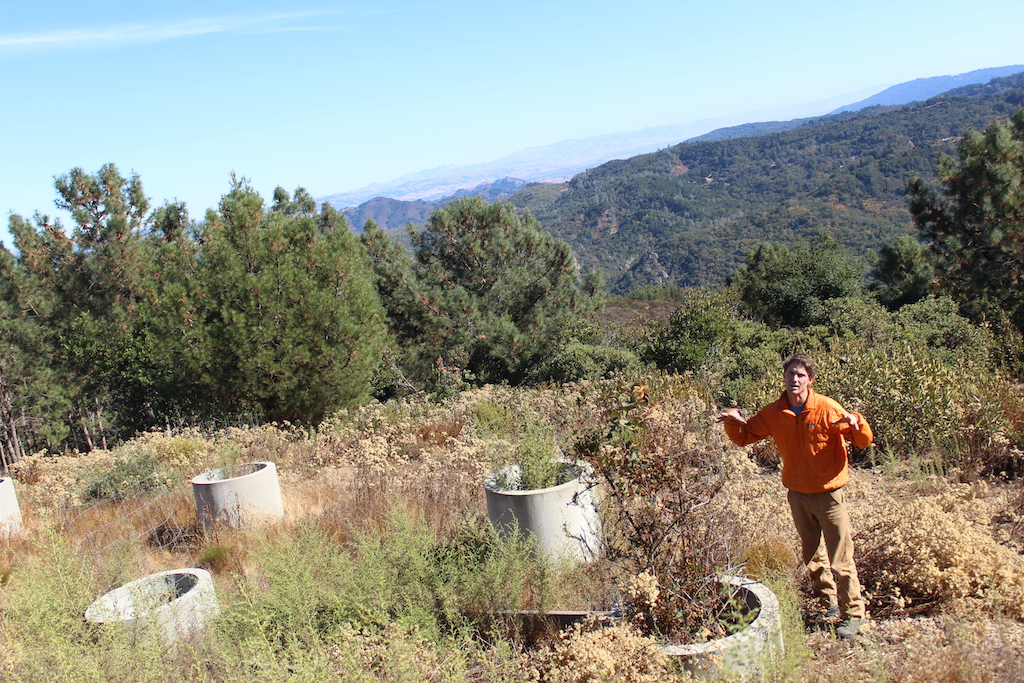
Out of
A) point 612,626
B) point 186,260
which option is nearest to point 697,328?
point 612,626

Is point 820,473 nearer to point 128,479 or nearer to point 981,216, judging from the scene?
point 128,479

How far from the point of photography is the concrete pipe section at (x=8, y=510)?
5.87 metres

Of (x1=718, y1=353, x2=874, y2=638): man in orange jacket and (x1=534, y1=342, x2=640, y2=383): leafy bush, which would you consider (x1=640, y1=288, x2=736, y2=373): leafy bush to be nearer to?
(x1=534, y1=342, x2=640, y2=383): leafy bush

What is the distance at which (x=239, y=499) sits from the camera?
5.24 meters

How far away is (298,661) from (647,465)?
1698mm

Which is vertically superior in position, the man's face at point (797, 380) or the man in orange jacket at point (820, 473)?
the man's face at point (797, 380)

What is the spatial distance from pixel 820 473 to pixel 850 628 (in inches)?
26.9

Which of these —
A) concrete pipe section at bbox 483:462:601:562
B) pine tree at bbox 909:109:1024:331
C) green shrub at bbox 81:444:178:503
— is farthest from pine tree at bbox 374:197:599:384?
concrete pipe section at bbox 483:462:601:562

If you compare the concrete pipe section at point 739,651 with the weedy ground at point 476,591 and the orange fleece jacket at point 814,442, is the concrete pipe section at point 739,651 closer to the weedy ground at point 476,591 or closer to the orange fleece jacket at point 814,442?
the weedy ground at point 476,591

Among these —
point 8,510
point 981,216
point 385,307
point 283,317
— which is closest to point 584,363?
point 385,307

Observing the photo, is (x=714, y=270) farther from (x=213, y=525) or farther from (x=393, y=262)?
(x=213, y=525)

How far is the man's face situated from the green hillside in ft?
196

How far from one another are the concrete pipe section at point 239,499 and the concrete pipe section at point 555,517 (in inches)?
85.8

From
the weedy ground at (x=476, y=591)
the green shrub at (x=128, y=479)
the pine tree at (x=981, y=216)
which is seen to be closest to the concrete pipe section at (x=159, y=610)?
the weedy ground at (x=476, y=591)
